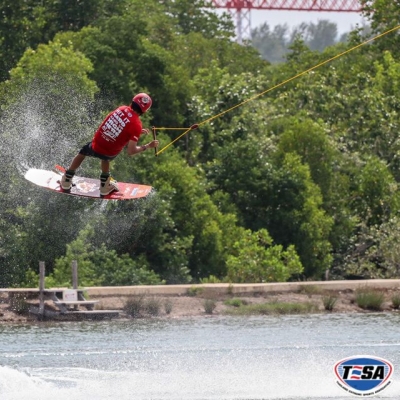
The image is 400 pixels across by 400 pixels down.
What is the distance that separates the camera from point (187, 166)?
3247 cm

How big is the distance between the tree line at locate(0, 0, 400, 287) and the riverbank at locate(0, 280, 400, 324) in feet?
6.60

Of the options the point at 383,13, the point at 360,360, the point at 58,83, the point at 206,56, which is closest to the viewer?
the point at 360,360

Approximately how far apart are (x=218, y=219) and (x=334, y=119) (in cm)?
790

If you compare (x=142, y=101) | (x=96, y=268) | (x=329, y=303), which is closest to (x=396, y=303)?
(x=329, y=303)

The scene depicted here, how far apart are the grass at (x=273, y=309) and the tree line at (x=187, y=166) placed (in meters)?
3.11

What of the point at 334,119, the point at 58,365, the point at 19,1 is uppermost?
the point at 19,1

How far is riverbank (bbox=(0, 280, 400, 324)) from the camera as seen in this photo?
2475cm

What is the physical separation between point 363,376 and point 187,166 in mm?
16859

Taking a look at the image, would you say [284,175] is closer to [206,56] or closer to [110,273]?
[110,273]

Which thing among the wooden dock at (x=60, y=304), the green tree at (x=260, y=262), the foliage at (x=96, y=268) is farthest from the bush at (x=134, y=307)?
the green tree at (x=260, y=262)

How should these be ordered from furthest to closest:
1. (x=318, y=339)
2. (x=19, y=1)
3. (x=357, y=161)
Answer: (x=19, y=1) → (x=357, y=161) → (x=318, y=339)

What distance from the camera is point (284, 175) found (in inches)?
1280

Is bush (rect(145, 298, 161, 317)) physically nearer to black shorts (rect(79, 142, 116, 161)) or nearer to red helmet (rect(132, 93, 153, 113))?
black shorts (rect(79, 142, 116, 161))

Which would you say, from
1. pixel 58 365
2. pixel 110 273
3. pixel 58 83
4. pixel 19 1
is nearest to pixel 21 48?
pixel 19 1
